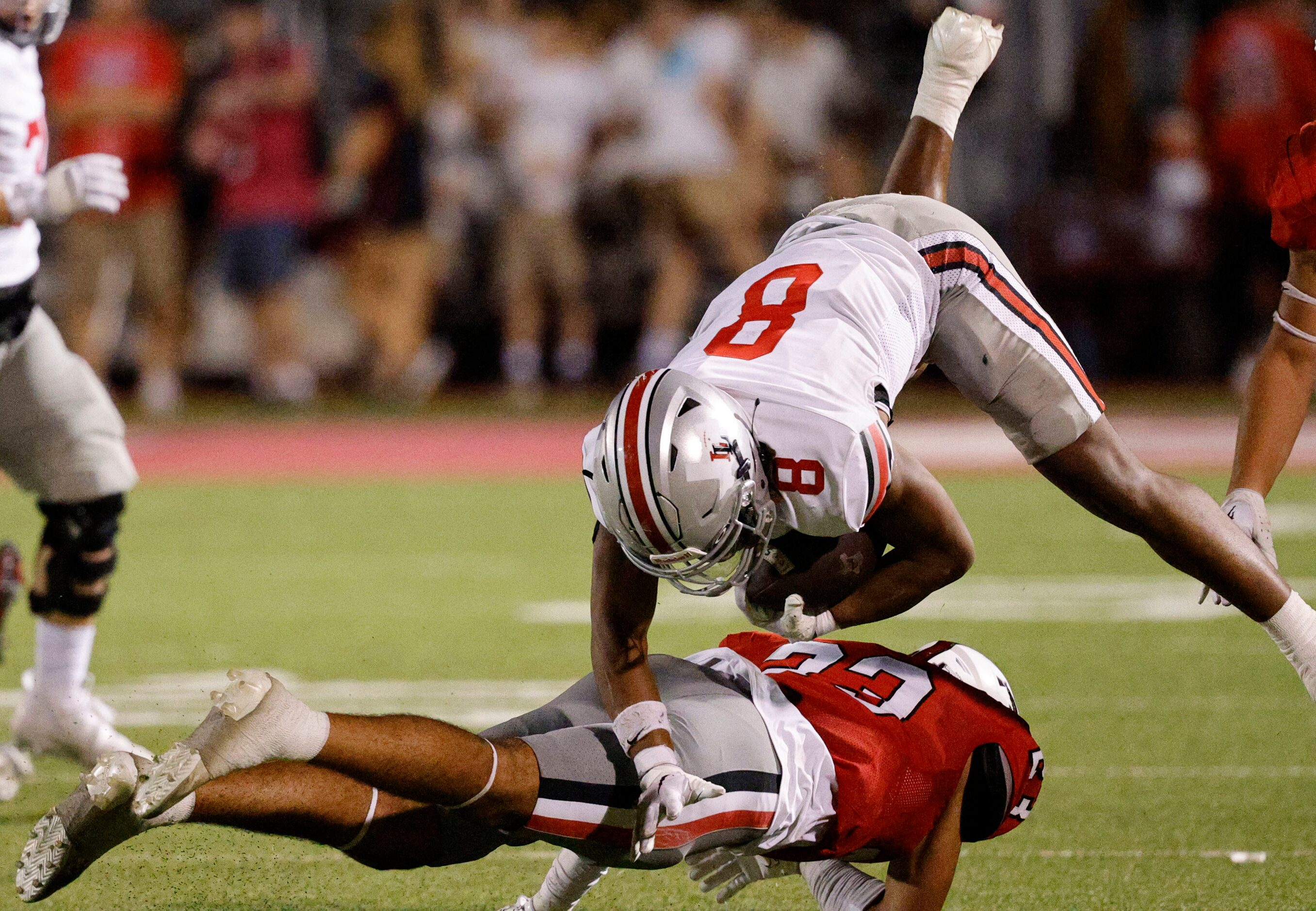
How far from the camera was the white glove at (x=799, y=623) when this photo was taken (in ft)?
11.4

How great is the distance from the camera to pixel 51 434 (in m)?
4.42

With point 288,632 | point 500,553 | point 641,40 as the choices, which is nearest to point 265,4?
point 641,40

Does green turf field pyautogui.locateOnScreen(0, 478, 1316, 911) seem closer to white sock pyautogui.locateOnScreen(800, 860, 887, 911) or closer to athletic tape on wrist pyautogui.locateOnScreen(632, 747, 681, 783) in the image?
white sock pyautogui.locateOnScreen(800, 860, 887, 911)

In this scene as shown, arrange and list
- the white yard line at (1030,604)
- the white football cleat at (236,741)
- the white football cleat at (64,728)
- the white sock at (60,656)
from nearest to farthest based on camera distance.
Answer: the white football cleat at (236,741)
the white football cleat at (64,728)
the white sock at (60,656)
the white yard line at (1030,604)

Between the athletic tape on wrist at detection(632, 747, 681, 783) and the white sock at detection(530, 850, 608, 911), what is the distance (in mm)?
376

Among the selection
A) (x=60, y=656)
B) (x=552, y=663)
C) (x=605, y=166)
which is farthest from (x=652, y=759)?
(x=605, y=166)

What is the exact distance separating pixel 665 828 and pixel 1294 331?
2221 mm

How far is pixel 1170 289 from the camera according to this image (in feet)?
37.8

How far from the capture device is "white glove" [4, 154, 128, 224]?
4.32m

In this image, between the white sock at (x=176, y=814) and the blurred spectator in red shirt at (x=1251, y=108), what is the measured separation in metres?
8.33

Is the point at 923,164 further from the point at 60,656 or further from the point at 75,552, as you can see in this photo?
the point at 60,656

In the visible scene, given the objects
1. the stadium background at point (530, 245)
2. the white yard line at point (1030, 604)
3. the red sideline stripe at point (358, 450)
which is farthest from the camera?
the red sideline stripe at point (358, 450)

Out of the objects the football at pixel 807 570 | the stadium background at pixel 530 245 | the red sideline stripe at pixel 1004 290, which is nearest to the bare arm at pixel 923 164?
the red sideline stripe at pixel 1004 290

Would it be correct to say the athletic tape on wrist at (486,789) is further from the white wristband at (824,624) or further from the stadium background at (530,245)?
the stadium background at (530,245)
